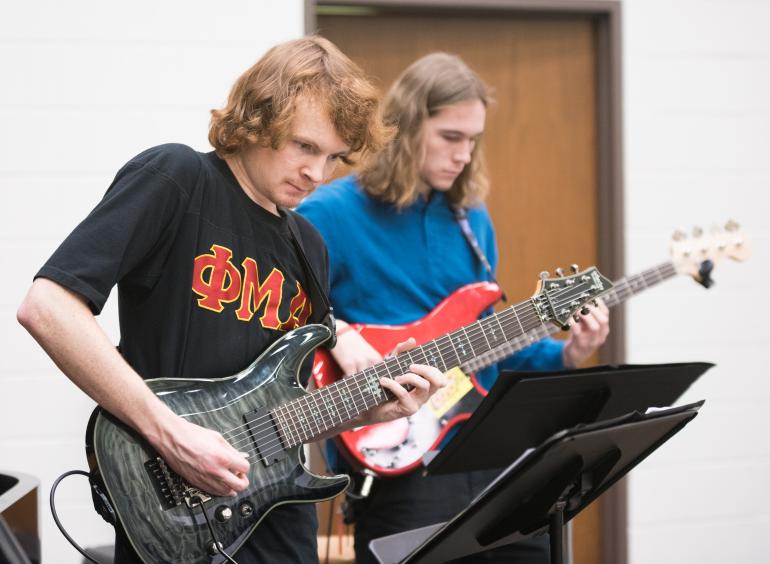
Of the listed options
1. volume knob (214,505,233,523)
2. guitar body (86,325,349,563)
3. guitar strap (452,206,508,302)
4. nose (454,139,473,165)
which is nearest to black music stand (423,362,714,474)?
guitar body (86,325,349,563)

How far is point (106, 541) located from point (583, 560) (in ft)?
5.65

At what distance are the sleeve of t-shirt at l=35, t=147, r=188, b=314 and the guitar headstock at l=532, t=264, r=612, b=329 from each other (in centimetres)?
80

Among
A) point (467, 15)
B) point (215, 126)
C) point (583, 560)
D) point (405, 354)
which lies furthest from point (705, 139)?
point (215, 126)

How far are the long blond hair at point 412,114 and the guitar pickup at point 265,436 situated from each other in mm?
839

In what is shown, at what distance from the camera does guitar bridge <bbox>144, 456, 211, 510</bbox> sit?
1532 mm

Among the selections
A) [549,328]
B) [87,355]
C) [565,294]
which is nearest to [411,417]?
[549,328]

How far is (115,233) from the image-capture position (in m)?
1.45

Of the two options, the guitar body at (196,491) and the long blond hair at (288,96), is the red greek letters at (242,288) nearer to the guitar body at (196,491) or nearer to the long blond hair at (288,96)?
the guitar body at (196,491)

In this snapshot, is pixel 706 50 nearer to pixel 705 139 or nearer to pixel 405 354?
pixel 705 139

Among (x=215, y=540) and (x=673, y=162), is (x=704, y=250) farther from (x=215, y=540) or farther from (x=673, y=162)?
(x=215, y=540)

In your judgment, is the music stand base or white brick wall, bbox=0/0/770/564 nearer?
the music stand base

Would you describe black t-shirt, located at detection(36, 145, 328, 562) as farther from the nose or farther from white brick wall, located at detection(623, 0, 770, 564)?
white brick wall, located at detection(623, 0, 770, 564)

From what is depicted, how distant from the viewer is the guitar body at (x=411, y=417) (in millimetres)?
2217

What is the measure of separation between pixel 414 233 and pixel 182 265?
91 cm
